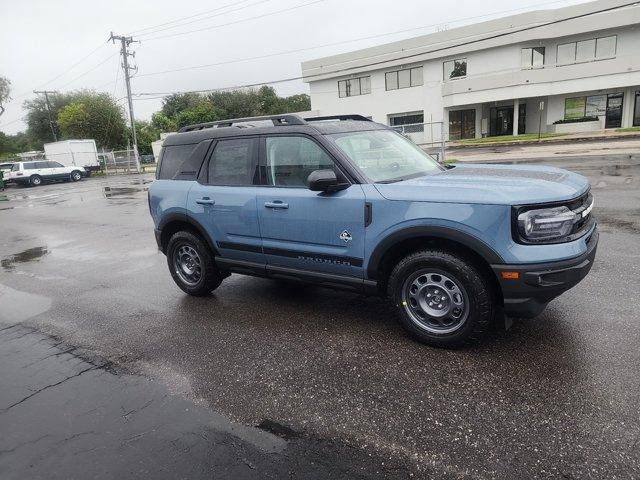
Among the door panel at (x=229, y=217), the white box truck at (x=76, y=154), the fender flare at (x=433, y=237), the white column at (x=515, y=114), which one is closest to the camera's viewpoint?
the fender flare at (x=433, y=237)

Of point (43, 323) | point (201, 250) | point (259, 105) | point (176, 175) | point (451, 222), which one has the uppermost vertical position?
point (259, 105)

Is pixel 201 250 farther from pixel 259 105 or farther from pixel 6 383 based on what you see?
pixel 259 105

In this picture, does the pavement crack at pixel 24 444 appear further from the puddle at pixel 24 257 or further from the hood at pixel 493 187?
the puddle at pixel 24 257

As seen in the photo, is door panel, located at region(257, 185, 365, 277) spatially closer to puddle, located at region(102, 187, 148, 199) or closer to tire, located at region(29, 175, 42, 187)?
puddle, located at region(102, 187, 148, 199)

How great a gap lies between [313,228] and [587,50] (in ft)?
125

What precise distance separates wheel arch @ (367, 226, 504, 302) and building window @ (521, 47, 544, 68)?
36471mm

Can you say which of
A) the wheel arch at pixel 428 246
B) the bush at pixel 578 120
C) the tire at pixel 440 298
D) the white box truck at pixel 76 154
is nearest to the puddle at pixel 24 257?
the wheel arch at pixel 428 246

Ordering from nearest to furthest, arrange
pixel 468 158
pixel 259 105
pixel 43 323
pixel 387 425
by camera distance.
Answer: pixel 387 425 < pixel 43 323 < pixel 468 158 < pixel 259 105

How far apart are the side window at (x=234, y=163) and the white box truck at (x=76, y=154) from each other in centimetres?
3569

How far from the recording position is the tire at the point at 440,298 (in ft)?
11.9

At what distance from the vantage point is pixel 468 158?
22.9 metres

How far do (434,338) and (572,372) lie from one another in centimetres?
102

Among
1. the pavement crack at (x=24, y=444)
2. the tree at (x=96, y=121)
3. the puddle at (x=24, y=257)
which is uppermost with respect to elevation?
the tree at (x=96, y=121)

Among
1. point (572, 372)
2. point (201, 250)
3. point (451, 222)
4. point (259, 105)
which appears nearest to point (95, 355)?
point (201, 250)
